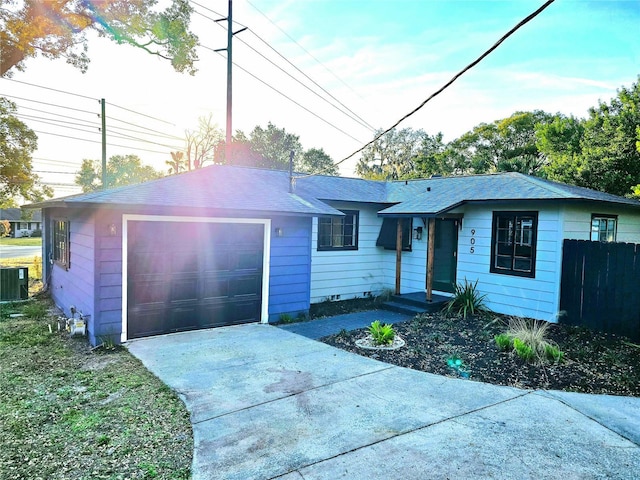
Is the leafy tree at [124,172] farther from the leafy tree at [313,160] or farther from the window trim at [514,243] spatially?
the window trim at [514,243]

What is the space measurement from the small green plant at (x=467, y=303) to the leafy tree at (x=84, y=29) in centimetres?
1132

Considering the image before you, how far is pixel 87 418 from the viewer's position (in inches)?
144

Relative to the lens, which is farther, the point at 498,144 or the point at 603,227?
the point at 498,144

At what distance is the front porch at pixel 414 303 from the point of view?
28.7 feet

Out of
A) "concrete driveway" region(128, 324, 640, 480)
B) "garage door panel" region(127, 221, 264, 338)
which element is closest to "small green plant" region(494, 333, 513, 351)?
"concrete driveway" region(128, 324, 640, 480)

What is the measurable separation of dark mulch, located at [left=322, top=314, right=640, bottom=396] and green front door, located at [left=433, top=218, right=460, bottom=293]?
2.22 metres

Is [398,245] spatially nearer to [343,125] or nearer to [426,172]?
A: [343,125]

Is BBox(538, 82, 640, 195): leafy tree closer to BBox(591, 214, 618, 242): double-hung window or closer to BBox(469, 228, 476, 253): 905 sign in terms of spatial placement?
BBox(591, 214, 618, 242): double-hung window

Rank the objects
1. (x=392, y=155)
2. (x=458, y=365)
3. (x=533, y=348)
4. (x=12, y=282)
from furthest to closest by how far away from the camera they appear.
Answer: (x=392, y=155), (x=12, y=282), (x=533, y=348), (x=458, y=365)

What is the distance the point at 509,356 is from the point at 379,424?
119 inches

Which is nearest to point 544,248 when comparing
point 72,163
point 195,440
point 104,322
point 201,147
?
point 195,440

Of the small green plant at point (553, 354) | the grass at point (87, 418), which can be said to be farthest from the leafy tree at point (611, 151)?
the grass at point (87, 418)

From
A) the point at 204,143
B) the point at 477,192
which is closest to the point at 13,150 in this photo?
the point at 204,143

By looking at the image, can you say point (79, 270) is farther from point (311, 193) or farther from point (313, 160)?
point (313, 160)
